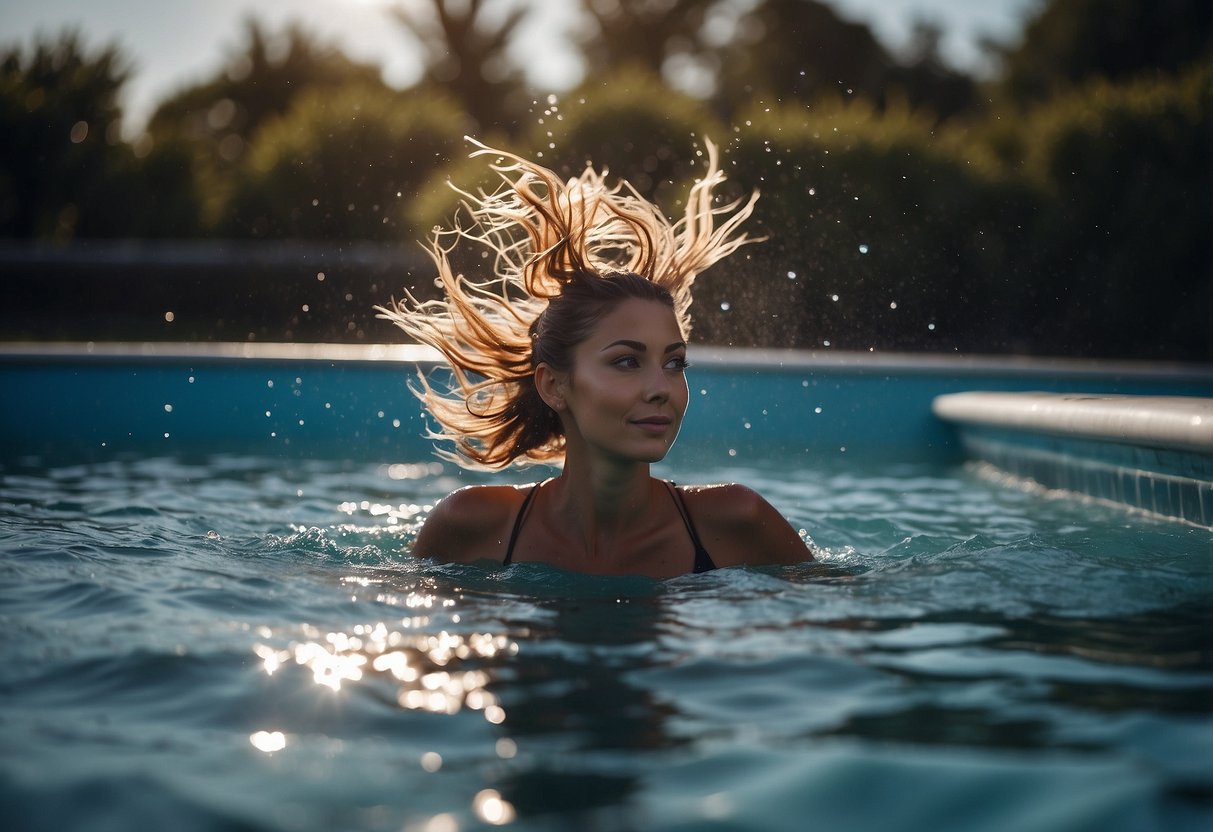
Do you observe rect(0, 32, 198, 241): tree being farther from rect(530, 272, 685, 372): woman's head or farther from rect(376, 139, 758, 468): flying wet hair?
rect(530, 272, 685, 372): woman's head

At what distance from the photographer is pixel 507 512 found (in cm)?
423

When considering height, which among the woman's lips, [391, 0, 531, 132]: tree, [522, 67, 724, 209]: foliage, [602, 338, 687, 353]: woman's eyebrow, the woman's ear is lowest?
Answer: the woman's lips

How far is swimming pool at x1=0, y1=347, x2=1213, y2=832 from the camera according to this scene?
2.02 metres

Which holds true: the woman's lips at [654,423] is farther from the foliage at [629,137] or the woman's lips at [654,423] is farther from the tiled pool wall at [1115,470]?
the foliage at [629,137]

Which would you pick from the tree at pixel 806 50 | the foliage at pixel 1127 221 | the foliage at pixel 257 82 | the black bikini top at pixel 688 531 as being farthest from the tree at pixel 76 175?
the foliage at pixel 257 82

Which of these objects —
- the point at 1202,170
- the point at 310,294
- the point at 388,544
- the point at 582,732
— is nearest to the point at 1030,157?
the point at 1202,170

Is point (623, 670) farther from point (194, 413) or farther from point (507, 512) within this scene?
point (194, 413)

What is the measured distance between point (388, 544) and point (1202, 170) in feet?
35.0

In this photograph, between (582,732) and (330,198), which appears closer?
(582,732)

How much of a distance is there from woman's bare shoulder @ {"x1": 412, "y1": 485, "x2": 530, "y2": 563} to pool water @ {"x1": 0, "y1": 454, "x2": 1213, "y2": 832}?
0.15 m

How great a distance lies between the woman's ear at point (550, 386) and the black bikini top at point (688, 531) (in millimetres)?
322

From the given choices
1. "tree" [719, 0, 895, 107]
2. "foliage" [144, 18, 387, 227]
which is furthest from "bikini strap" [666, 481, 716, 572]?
"foliage" [144, 18, 387, 227]

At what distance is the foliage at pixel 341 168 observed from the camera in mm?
16266

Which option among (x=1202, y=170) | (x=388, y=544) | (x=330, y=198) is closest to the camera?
(x=388, y=544)
